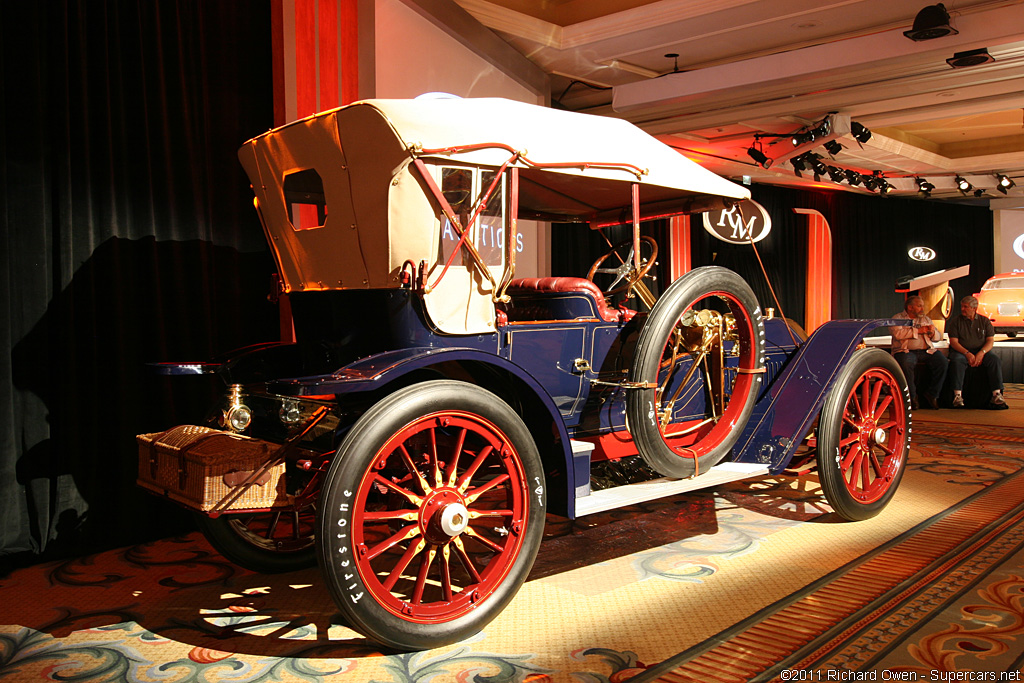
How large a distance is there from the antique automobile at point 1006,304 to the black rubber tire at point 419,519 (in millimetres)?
11703

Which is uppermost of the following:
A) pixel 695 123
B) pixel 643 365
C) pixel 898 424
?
pixel 695 123

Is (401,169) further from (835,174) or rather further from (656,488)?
(835,174)

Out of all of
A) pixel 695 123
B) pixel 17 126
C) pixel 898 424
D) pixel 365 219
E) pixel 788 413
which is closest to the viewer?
pixel 365 219

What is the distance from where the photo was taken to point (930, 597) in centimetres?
289

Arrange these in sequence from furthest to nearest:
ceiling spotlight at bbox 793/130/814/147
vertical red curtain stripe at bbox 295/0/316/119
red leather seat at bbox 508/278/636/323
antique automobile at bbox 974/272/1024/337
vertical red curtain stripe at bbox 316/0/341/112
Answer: antique automobile at bbox 974/272/1024/337 → ceiling spotlight at bbox 793/130/814/147 → vertical red curtain stripe at bbox 316/0/341/112 → vertical red curtain stripe at bbox 295/0/316/119 → red leather seat at bbox 508/278/636/323

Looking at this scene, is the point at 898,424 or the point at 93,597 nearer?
the point at 93,597

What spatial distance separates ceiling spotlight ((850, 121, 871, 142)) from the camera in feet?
28.6

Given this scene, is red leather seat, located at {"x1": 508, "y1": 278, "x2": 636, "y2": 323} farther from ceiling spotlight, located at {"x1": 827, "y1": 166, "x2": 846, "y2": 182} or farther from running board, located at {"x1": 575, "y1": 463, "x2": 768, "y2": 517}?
ceiling spotlight, located at {"x1": 827, "y1": 166, "x2": 846, "y2": 182}

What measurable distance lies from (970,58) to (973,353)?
11.6 feet

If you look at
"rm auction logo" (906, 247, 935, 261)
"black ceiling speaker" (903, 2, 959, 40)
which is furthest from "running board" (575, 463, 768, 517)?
"rm auction logo" (906, 247, 935, 261)

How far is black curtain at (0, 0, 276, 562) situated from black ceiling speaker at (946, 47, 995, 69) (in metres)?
5.35

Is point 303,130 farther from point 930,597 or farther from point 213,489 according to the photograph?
point 930,597

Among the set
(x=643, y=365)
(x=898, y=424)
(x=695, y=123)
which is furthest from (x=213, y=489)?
(x=695, y=123)

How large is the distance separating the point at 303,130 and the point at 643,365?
1.50 meters
